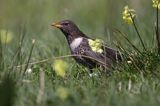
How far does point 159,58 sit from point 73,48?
5.78 feet

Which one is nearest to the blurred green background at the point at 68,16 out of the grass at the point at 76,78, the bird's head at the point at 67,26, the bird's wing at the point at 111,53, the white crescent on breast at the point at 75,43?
the grass at the point at 76,78

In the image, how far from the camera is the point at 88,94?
17.4 feet

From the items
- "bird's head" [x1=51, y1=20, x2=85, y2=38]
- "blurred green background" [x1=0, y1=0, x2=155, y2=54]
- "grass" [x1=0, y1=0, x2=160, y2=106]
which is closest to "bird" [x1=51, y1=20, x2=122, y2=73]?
"bird's head" [x1=51, y1=20, x2=85, y2=38]

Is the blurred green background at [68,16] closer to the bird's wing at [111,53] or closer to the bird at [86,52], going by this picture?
the bird at [86,52]

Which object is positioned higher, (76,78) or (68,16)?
(68,16)

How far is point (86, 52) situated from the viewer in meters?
7.82

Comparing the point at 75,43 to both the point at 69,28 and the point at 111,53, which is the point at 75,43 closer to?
the point at 69,28


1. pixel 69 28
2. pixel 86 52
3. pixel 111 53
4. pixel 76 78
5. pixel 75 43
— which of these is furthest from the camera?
pixel 69 28

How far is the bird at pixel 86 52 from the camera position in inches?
282

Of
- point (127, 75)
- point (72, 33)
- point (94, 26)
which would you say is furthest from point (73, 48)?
point (94, 26)

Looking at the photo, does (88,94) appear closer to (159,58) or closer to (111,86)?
(111,86)

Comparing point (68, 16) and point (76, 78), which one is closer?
point (76, 78)

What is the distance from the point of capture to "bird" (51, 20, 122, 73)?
717 cm

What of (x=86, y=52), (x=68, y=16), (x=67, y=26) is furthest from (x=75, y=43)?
(x=68, y=16)
